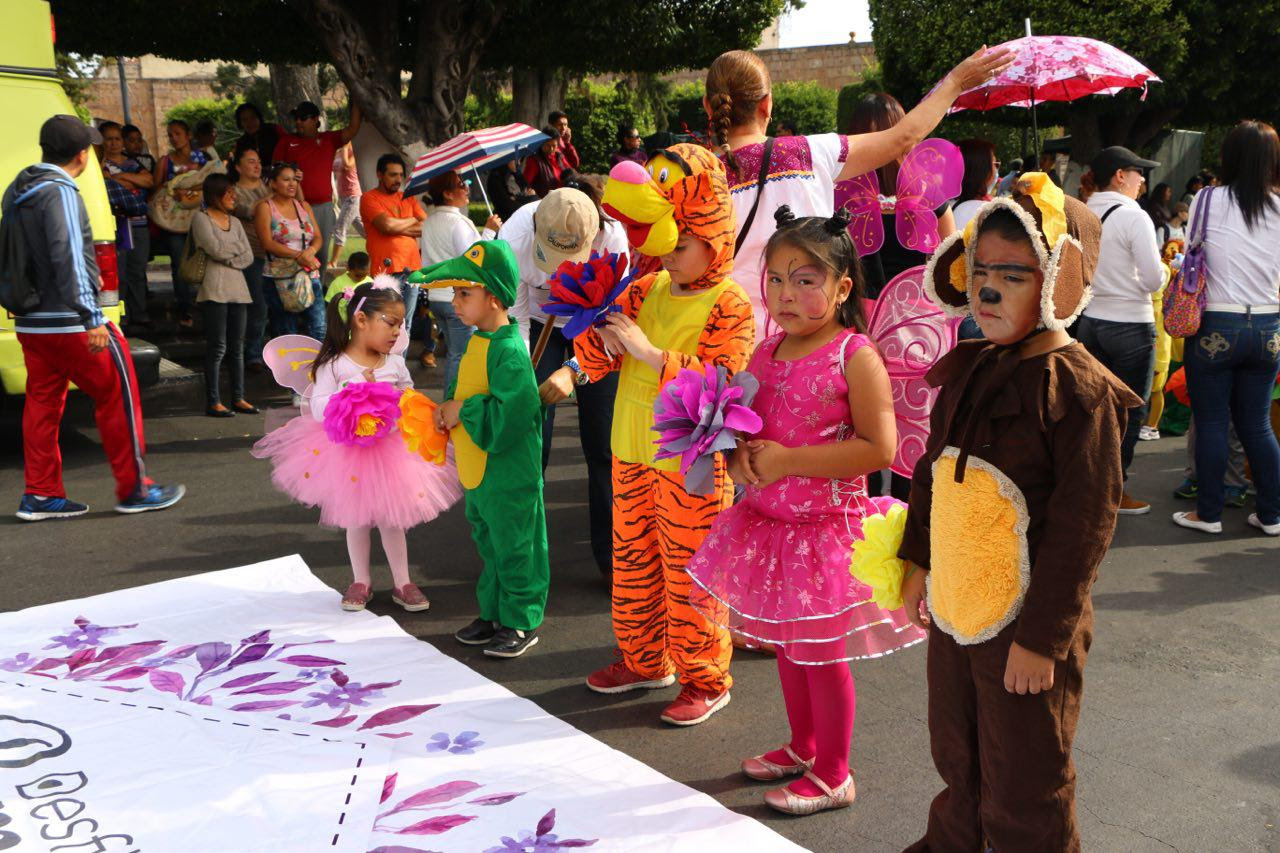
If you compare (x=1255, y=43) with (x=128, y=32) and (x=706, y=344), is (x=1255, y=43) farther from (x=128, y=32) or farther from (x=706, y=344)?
(x=706, y=344)

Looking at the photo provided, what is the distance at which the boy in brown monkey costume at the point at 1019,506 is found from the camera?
85.7 inches

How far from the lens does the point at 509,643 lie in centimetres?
417

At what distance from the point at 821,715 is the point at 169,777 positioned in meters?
1.98

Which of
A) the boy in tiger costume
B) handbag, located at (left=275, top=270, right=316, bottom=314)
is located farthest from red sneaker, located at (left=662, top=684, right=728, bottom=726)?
handbag, located at (left=275, top=270, right=316, bottom=314)

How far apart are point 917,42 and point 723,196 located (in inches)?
704

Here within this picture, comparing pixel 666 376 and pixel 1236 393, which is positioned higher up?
pixel 666 376

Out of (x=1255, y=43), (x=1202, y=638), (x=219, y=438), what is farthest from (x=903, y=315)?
(x=1255, y=43)

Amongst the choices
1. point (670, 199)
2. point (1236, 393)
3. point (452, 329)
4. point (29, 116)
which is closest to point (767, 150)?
point (670, 199)

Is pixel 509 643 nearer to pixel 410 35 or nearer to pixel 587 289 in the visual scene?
pixel 587 289

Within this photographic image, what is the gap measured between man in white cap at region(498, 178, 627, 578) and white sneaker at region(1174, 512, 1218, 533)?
3.15 meters

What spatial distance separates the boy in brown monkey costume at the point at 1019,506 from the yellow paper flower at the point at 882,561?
0.15m

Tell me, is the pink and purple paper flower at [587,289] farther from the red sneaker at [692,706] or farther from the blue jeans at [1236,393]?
the blue jeans at [1236,393]

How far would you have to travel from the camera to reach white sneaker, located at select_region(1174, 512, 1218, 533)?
5.57 m

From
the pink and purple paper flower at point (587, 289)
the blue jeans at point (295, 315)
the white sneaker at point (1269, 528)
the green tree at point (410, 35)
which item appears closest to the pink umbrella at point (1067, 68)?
the white sneaker at point (1269, 528)
